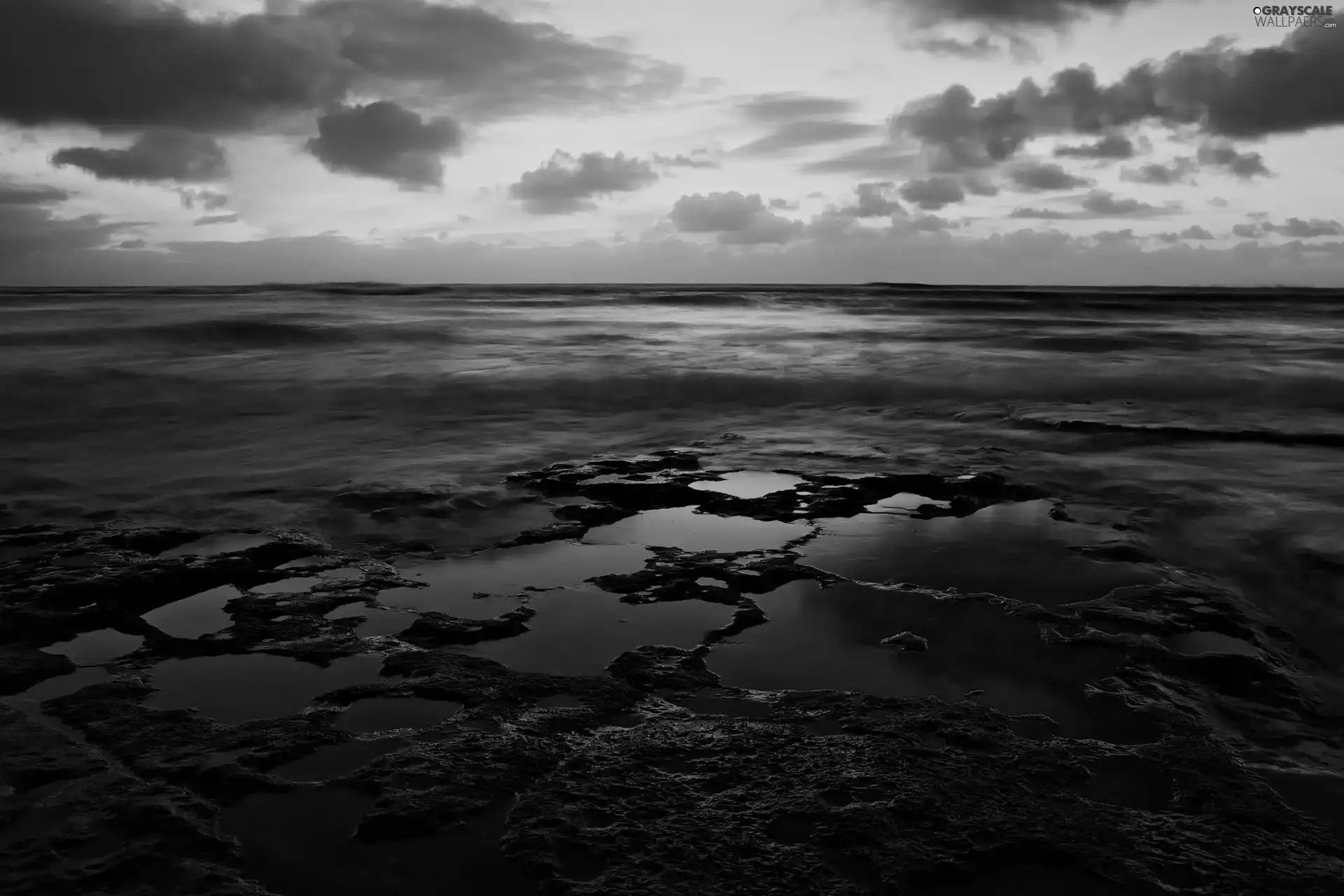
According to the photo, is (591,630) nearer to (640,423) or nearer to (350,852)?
(350,852)

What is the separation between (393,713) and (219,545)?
7.58 feet

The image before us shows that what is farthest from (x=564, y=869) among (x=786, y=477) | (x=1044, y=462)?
(x=1044, y=462)

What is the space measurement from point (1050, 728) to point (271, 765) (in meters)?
2.34

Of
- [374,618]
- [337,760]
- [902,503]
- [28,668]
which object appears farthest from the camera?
[902,503]

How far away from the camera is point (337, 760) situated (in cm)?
239

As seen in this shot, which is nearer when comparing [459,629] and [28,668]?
[28,668]

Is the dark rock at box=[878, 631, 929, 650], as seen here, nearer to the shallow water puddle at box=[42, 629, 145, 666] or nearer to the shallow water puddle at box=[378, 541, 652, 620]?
the shallow water puddle at box=[378, 541, 652, 620]

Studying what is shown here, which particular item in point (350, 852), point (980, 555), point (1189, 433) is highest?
point (1189, 433)

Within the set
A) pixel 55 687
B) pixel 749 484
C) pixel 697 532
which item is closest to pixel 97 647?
pixel 55 687

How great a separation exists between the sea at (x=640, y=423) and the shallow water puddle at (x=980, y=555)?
0.52m

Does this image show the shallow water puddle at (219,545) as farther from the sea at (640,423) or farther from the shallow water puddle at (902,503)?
the shallow water puddle at (902,503)

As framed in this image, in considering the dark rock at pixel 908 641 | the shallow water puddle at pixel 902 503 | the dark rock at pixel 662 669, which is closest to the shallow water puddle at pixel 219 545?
the dark rock at pixel 662 669

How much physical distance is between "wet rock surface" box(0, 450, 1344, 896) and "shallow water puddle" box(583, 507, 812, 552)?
317 millimetres

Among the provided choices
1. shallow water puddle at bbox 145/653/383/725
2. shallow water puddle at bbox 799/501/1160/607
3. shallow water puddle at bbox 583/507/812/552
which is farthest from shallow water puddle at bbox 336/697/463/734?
shallow water puddle at bbox 799/501/1160/607
